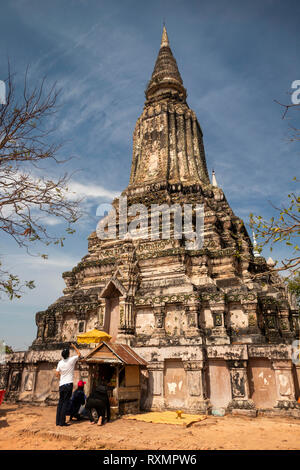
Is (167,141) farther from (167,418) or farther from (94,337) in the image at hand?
(167,418)

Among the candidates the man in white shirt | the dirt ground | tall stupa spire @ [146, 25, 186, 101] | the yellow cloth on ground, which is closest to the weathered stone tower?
the yellow cloth on ground

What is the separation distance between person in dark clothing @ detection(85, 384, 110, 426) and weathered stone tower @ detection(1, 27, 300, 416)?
3.03 m

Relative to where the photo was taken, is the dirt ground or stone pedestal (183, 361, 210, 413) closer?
the dirt ground

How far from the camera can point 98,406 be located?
32.9 ft

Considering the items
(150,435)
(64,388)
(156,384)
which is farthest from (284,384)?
(64,388)

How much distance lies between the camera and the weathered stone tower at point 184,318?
1211 cm

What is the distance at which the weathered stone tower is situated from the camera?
12109mm

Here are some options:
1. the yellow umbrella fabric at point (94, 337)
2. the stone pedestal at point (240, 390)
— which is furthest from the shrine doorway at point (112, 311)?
the stone pedestal at point (240, 390)

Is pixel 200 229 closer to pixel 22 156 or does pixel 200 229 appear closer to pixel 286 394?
pixel 286 394

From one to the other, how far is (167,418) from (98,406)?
2.30 meters

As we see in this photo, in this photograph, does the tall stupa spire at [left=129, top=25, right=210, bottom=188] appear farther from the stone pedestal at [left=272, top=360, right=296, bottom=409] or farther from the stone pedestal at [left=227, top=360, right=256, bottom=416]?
the stone pedestal at [left=272, top=360, right=296, bottom=409]

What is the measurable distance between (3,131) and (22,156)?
2.69 feet

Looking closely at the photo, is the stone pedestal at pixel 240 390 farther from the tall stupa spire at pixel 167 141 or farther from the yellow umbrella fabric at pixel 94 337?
the tall stupa spire at pixel 167 141

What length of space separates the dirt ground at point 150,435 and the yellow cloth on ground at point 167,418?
0.25 meters
